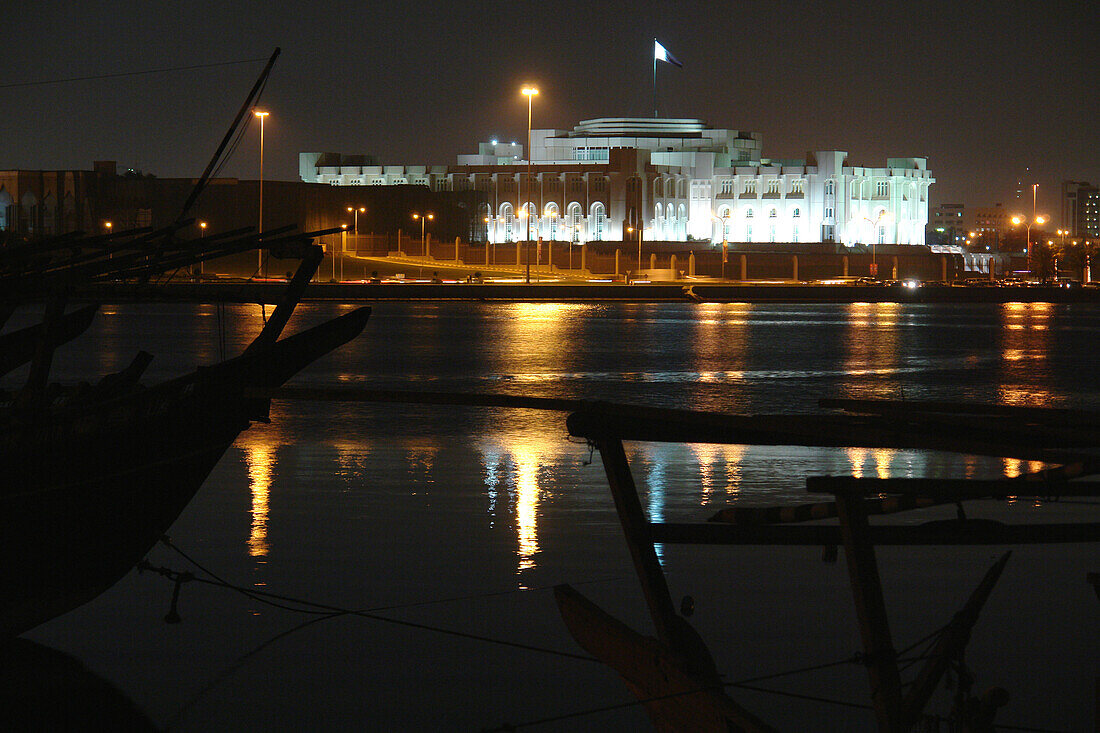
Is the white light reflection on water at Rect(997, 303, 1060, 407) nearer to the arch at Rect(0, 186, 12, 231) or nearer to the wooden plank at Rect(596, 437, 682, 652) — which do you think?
the wooden plank at Rect(596, 437, 682, 652)

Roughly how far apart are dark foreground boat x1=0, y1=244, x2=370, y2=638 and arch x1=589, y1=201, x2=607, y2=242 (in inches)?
4177

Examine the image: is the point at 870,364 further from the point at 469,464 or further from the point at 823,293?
the point at 823,293

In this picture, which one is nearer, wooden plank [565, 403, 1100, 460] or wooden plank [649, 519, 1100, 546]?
wooden plank [649, 519, 1100, 546]

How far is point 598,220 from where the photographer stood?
374 feet

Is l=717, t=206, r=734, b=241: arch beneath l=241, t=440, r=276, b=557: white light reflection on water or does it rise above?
above

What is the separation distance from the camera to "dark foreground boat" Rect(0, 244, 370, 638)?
688cm

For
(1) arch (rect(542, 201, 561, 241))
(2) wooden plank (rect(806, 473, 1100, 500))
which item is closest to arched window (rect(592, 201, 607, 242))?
(1) arch (rect(542, 201, 561, 241))

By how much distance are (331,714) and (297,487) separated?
5435 mm

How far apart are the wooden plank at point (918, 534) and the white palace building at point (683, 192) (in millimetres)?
105268

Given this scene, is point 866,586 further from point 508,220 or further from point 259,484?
point 508,220

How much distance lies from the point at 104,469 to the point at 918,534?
13.3 feet

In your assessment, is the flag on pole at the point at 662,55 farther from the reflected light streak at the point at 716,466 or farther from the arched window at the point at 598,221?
the reflected light streak at the point at 716,466

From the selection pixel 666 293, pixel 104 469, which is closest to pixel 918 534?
pixel 104 469

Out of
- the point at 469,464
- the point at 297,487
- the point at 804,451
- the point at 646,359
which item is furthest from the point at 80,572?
the point at 646,359
